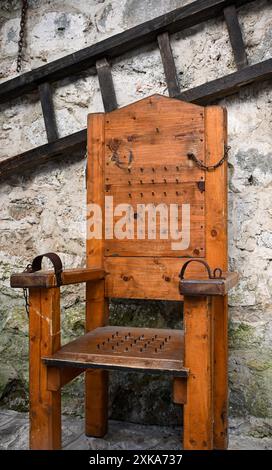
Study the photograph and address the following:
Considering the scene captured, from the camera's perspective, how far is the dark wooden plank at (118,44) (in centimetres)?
222

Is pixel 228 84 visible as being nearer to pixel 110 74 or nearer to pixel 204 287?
pixel 110 74

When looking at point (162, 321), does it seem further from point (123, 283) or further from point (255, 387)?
point (255, 387)

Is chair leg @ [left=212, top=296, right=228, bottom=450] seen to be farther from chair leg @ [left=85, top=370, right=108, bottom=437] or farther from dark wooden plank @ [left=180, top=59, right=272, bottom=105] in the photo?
dark wooden plank @ [left=180, top=59, right=272, bottom=105]

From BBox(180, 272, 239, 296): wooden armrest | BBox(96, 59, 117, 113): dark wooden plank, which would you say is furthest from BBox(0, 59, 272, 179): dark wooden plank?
BBox(180, 272, 239, 296): wooden armrest

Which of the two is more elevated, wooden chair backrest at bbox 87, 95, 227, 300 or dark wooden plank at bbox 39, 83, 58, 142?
dark wooden plank at bbox 39, 83, 58, 142

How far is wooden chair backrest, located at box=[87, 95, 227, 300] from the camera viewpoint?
1.96 m

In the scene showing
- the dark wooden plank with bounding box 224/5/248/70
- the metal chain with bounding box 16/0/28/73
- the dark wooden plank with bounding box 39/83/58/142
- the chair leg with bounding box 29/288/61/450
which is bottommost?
the chair leg with bounding box 29/288/61/450

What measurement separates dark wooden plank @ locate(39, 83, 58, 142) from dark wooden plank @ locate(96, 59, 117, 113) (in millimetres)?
301

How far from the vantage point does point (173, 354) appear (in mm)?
1598

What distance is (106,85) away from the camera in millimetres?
2387

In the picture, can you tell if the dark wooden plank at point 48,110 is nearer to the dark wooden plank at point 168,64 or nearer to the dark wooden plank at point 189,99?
the dark wooden plank at point 189,99

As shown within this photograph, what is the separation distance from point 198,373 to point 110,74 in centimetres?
162

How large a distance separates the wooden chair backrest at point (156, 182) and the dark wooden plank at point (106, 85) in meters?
0.26

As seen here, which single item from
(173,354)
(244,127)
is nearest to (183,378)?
(173,354)
